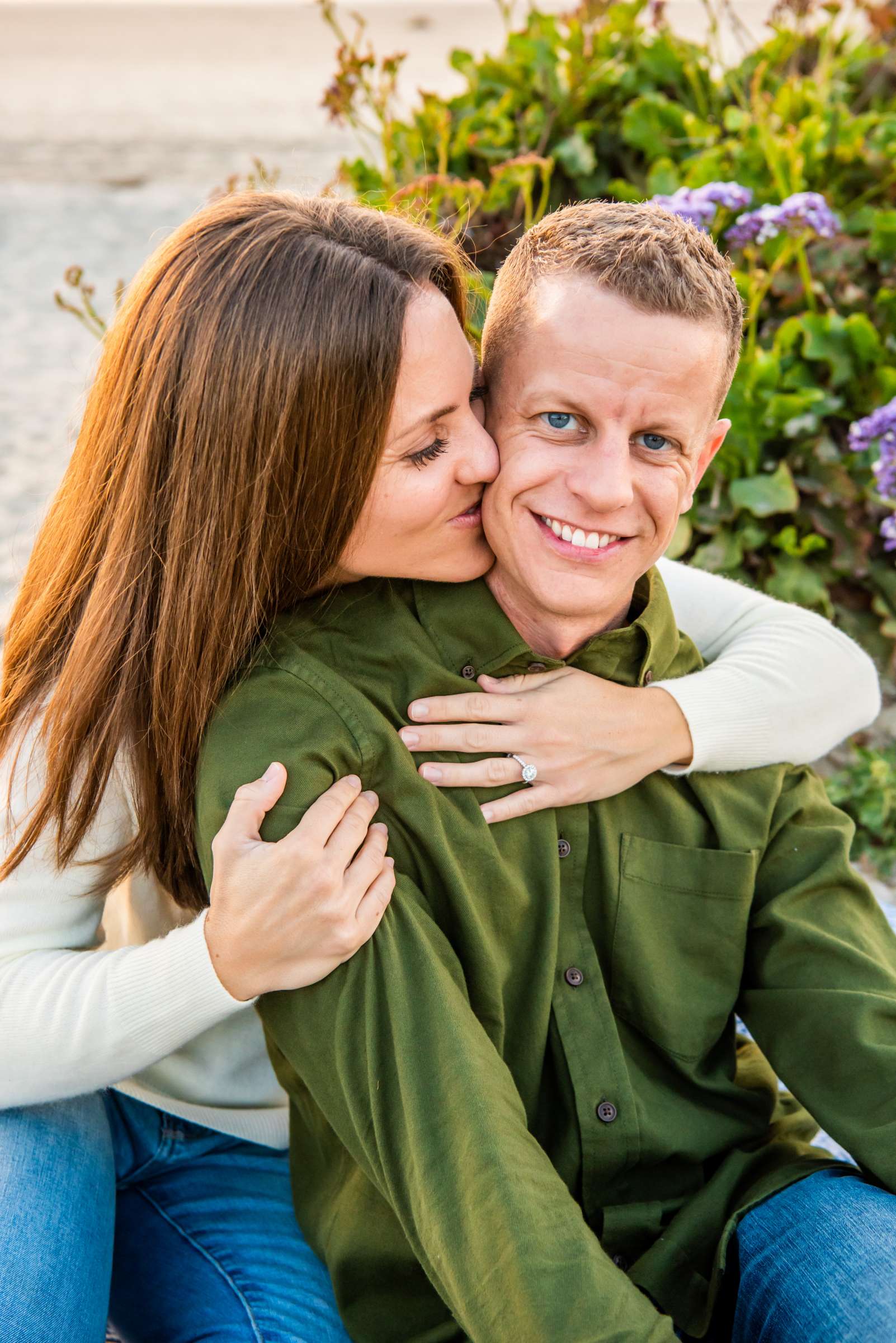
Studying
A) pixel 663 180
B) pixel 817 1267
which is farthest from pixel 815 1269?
pixel 663 180

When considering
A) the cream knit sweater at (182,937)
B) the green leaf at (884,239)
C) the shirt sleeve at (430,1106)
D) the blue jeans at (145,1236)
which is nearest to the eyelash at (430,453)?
the shirt sleeve at (430,1106)

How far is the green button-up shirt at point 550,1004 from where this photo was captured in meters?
1.60

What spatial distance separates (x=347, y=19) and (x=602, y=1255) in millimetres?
16636

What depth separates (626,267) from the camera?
6.08ft

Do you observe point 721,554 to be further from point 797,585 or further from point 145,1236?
point 145,1236

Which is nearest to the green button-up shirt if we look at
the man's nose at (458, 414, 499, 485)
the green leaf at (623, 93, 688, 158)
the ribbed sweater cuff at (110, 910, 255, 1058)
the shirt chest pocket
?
the shirt chest pocket

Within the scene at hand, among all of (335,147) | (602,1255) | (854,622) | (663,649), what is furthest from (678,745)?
(335,147)

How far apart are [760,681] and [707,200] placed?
2.17 meters

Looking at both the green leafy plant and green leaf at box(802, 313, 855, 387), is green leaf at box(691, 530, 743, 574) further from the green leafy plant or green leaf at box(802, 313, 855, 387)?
the green leafy plant

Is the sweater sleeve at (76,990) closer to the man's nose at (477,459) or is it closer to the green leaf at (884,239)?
the man's nose at (477,459)

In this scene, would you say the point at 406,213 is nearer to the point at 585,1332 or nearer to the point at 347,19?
the point at 585,1332

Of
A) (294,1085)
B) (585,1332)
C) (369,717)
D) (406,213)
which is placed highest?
(406,213)

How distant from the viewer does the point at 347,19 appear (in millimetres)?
15641

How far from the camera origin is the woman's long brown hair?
174 cm
